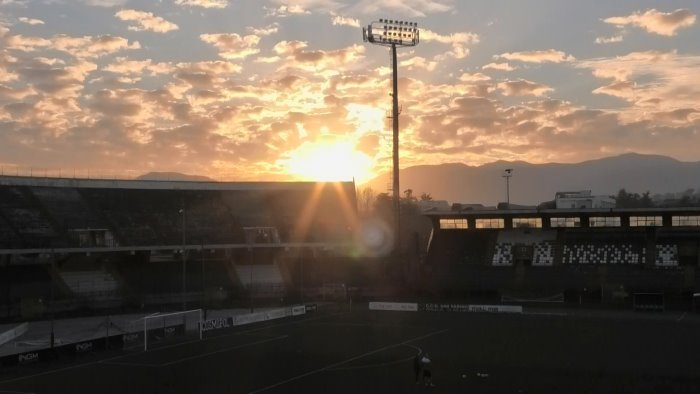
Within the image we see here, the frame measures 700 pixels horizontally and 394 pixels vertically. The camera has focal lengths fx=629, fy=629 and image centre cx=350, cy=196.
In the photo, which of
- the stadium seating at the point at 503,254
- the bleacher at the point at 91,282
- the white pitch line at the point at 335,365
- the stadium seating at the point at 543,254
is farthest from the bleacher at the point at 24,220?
the stadium seating at the point at 543,254

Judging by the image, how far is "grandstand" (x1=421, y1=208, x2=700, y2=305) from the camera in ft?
207

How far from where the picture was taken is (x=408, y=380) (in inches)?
1187

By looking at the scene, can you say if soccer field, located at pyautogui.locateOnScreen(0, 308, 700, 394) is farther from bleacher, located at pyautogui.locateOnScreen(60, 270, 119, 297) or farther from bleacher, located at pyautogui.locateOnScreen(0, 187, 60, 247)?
bleacher, located at pyautogui.locateOnScreen(0, 187, 60, 247)

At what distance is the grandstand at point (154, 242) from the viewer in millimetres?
58969

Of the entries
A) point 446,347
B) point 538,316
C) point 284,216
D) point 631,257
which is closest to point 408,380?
point 446,347

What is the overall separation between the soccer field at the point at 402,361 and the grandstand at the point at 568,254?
10.5 meters

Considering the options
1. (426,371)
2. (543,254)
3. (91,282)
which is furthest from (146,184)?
(426,371)

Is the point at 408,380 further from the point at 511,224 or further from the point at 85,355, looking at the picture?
the point at 511,224

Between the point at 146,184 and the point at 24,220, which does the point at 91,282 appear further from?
the point at 146,184

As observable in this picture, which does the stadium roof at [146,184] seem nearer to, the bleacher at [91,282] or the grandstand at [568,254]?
the bleacher at [91,282]

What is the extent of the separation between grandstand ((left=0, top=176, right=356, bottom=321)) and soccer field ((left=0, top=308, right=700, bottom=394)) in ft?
61.4

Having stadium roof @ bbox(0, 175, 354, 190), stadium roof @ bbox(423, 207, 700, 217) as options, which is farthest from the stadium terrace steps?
stadium roof @ bbox(423, 207, 700, 217)

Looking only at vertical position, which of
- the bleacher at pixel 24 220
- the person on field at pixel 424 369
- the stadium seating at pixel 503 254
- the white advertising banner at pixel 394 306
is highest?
the bleacher at pixel 24 220

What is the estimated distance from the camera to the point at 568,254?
226 feet
